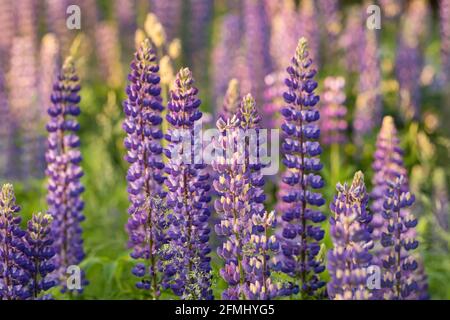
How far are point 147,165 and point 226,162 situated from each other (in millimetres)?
578

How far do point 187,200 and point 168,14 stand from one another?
628cm

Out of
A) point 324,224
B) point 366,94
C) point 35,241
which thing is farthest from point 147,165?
point 366,94

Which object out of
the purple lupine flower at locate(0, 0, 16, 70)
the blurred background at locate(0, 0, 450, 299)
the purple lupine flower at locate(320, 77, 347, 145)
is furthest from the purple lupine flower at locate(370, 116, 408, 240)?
the purple lupine flower at locate(0, 0, 16, 70)

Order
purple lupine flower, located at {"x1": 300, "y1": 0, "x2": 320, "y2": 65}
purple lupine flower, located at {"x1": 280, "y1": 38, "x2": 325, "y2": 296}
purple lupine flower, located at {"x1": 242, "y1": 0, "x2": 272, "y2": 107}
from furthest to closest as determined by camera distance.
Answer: purple lupine flower, located at {"x1": 300, "y1": 0, "x2": 320, "y2": 65}
purple lupine flower, located at {"x1": 242, "y1": 0, "x2": 272, "y2": 107}
purple lupine flower, located at {"x1": 280, "y1": 38, "x2": 325, "y2": 296}

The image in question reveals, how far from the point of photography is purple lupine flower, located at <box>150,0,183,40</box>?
10586 mm

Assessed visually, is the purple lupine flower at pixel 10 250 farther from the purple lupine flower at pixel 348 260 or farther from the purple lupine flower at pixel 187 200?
the purple lupine flower at pixel 348 260

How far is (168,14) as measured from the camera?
1066 centimetres

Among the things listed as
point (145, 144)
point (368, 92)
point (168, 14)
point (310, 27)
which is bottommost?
point (145, 144)

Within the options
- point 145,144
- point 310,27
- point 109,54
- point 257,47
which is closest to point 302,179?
point 145,144

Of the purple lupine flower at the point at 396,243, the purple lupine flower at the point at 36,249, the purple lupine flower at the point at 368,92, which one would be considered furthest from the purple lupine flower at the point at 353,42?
the purple lupine flower at the point at 36,249

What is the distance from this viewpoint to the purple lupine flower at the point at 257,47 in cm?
911

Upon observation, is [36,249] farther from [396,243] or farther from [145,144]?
[396,243]

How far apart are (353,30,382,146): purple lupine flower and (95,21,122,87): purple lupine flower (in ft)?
9.90

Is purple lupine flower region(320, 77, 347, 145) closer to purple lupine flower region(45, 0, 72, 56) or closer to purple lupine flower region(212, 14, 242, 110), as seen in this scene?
purple lupine flower region(212, 14, 242, 110)
